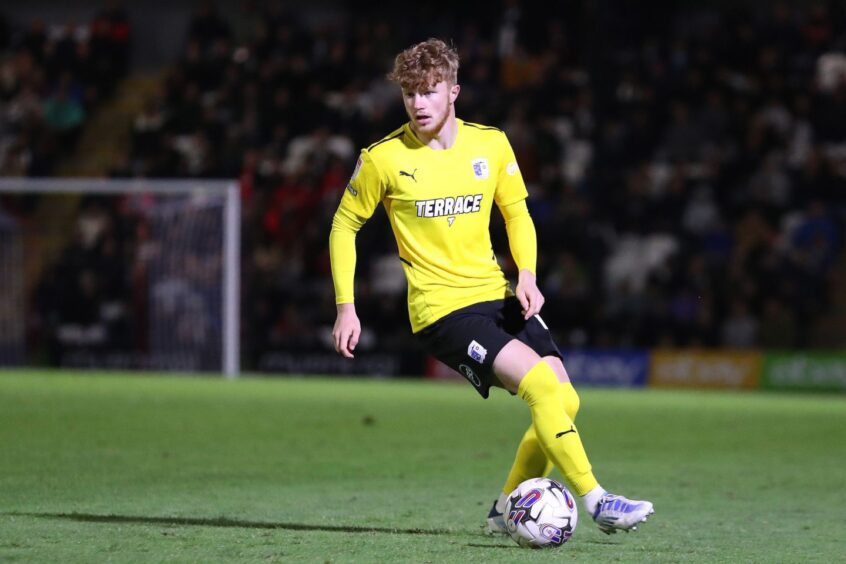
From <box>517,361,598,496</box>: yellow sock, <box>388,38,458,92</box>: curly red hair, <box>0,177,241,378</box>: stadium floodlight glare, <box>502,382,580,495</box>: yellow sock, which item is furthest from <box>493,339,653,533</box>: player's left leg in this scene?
<box>0,177,241,378</box>: stadium floodlight glare

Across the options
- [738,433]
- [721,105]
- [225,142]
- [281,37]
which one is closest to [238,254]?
[225,142]

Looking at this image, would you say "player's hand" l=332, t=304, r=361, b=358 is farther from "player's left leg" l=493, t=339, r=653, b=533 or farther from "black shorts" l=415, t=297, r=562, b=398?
"player's left leg" l=493, t=339, r=653, b=533

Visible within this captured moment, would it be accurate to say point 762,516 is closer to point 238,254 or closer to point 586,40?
point 238,254

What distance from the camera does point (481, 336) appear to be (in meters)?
5.81

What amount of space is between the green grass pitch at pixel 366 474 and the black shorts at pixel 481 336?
2.31 ft

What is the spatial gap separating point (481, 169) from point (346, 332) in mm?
907

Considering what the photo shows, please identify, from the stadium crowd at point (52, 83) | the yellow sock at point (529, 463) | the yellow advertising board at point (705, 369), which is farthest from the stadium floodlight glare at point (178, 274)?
the yellow sock at point (529, 463)

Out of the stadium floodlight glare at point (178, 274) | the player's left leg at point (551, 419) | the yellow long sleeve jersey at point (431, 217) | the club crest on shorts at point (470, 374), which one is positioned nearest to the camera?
the player's left leg at point (551, 419)

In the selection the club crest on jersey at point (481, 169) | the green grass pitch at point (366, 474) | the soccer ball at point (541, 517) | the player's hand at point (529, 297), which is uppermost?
the club crest on jersey at point (481, 169)

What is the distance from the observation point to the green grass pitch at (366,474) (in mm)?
5648

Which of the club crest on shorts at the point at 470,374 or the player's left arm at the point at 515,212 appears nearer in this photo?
the club crest on shorts at the point at 470,374

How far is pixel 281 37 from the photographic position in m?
21.8

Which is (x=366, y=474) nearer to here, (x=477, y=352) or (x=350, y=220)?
(x=350, y=220)

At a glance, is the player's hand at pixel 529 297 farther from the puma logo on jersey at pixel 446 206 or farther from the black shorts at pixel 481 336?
the puma logo on jersey at pixel 446 206
